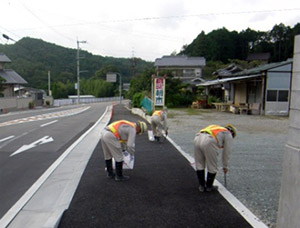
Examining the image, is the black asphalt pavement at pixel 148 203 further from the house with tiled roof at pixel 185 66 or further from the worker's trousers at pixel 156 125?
the house with tiled roof at pixel 185 66

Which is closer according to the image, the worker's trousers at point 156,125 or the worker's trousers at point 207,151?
the worker's trousers at point 207,151

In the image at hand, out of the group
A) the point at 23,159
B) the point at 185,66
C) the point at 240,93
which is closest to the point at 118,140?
the point at 23,159

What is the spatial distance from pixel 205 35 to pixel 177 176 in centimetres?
6496

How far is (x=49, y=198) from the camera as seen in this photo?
440 centimetres

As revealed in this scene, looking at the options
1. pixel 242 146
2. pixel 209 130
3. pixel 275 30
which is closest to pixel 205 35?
pixel 275 30

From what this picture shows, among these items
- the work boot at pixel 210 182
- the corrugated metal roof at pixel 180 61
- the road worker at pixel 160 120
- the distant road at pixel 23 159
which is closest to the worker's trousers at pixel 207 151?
the work boot at pixel 210 182

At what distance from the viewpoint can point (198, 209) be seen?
3873mm

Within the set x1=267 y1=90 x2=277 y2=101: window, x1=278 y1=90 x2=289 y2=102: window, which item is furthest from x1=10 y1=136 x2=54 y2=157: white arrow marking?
x1=278 y1=90 x2=289 y2=102: window

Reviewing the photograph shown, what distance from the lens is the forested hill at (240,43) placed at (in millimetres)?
58344

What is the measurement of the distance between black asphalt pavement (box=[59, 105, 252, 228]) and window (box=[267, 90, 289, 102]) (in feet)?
51.3

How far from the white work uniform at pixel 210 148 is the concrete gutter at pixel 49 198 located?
94.0 inches

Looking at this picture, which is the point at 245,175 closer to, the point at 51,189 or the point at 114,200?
the point at 114,200

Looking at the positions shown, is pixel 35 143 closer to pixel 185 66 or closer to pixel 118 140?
pixel 118 140

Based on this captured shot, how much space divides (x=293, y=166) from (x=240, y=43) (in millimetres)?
70736
